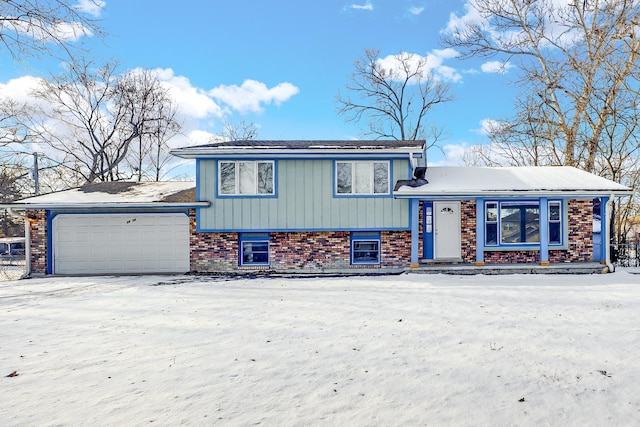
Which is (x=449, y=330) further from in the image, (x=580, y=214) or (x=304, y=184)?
(x=580, y=214)

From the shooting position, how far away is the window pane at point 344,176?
10867mm

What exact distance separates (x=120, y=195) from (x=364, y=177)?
320 inches

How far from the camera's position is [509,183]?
→ 11.1 metres

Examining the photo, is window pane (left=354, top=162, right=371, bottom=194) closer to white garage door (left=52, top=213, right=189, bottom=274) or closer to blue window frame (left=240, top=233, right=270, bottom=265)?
blue window frame (left=240, top=233, right=270, bottom=265)

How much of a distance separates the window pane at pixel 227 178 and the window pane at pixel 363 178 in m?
3.79

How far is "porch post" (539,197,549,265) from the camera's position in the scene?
10.6 m

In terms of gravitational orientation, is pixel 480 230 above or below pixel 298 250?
above

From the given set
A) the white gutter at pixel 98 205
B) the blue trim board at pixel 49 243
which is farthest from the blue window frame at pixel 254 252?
the blue trim board at pixel 49 243

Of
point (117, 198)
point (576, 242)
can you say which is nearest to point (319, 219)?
point (117, 198)

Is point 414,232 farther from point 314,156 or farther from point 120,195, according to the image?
point 120,195

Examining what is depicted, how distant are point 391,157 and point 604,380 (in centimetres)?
811

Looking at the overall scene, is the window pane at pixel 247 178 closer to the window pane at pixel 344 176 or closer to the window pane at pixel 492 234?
the window pane at pixel 344 176

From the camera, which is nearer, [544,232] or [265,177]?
[544,232]

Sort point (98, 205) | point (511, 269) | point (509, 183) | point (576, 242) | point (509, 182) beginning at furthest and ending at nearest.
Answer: point (576, 242)
point (509, 182)
point (509, 183)
point (98, 205)
point (511, 269)
